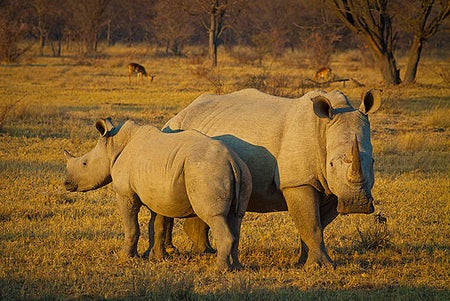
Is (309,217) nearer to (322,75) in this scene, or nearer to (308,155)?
(308,155)

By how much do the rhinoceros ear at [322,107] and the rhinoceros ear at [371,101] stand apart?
316 millimetres

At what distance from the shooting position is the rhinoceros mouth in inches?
224

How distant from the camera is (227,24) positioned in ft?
154

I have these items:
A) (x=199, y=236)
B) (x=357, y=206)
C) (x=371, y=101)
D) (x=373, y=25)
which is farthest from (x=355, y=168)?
(x=373, y=25)

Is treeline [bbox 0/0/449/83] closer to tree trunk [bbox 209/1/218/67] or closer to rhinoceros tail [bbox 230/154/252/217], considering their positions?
tree trunk [bbox 209/1/218/67]

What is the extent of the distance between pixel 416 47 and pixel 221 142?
20832mm

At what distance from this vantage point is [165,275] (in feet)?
19.7

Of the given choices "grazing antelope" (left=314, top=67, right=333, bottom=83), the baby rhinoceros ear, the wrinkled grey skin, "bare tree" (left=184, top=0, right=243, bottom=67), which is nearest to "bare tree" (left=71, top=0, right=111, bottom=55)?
"bare tree" (left=184, top=0, right=243, bottom=67)

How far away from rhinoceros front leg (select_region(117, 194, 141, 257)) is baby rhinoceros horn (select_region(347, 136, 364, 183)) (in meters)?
1.90

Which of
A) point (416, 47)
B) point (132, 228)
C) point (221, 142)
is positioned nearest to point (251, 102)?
point (221, 142)

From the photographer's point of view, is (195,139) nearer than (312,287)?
No

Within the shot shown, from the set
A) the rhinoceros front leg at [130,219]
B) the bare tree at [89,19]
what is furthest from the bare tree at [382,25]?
the bare tree at [89,19]

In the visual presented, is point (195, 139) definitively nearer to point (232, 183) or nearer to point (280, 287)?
point (232, 183)

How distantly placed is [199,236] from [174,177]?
1131 mm
